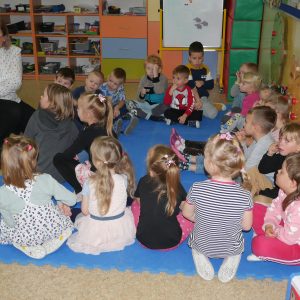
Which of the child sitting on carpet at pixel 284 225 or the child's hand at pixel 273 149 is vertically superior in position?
the child's hand at pixel 273 149

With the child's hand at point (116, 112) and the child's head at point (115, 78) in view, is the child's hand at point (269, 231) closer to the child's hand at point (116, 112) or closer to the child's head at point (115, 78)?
the child's hand at point (116, 112)

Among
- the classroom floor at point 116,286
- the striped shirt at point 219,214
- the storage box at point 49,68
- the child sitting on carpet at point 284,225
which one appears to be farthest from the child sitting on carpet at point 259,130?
the storage box at point 49,68

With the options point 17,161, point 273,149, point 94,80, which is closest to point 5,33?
point 94,80

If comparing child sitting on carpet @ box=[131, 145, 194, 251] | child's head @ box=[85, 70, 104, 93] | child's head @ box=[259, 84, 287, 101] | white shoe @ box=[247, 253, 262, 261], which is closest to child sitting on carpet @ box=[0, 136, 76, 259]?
child sitting on carpet @ box=[131, 145, 194, 251]

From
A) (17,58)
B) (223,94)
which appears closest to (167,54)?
(223,94)

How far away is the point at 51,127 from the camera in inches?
114

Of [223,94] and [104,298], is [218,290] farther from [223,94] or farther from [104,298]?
[223,94]

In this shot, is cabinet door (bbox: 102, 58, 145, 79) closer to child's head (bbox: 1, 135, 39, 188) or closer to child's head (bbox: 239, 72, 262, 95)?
child's head (bbox: 239, 72, 262, 95)

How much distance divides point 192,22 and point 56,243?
4254 millimetres

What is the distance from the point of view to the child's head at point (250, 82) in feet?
12.7

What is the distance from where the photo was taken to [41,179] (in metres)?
2.09

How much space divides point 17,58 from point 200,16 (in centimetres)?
302

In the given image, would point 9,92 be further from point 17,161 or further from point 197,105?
point 197,105

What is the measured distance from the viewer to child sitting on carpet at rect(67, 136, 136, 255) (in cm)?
212
